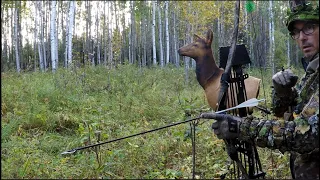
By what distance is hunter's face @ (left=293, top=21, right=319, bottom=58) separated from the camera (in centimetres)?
229

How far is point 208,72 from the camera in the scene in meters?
4.95

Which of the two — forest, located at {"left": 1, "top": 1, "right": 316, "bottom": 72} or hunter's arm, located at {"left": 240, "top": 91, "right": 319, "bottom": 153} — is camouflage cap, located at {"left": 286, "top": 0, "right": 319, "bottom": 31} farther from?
forest, located at {"left": 1, "top": 1, "right": 316, "bottom": 72}

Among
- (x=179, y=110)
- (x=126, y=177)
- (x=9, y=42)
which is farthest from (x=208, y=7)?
(x=9, y=42)

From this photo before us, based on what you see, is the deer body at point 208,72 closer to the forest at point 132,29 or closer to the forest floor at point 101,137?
the forest floor at point 101,137

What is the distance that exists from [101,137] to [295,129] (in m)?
3.49

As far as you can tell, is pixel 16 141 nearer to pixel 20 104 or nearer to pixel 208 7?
pixel 20 104

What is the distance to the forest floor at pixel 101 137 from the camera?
12.8 feet

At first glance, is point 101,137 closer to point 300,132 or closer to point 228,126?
point 228,126

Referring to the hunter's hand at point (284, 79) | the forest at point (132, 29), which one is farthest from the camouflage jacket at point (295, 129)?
the forest at point (132, 29)

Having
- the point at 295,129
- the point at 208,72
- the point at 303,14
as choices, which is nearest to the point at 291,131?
the point at 295,129

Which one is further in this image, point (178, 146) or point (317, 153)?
point (178, 146)

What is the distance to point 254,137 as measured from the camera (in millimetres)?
2227

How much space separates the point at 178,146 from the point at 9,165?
236 cm

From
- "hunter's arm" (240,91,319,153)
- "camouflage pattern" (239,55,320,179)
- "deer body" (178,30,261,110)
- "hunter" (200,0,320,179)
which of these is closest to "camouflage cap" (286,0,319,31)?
"hunter" (200,0,320,179)
